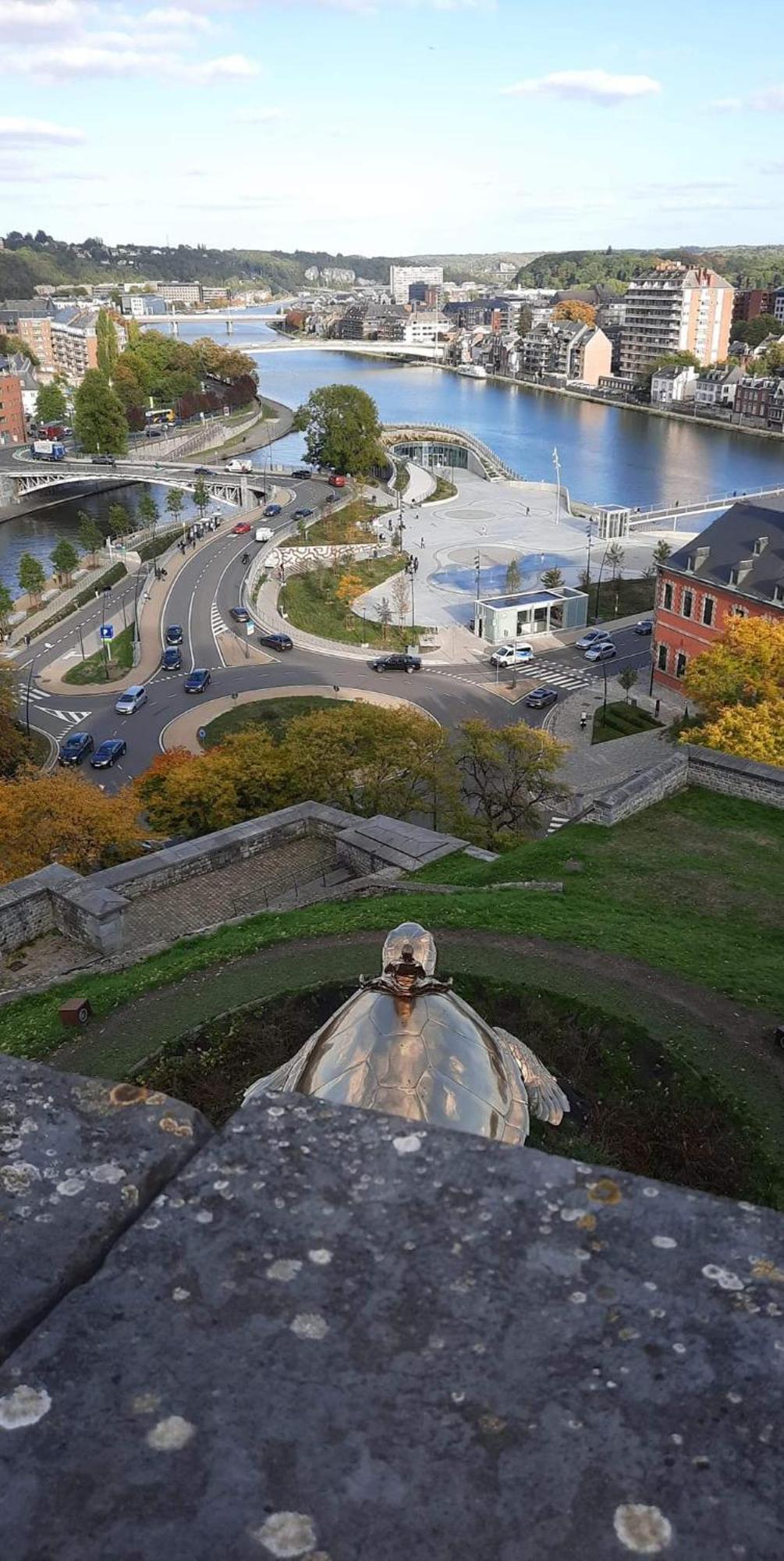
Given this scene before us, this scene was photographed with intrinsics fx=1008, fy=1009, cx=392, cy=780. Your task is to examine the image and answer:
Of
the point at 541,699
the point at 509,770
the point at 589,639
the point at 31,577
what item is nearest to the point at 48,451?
the point at 31,577

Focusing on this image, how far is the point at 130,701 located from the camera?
49781 mm

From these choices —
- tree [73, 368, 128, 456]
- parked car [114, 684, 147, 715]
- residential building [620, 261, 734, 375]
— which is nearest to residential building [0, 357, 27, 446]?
tree [73, 368, 128, 456]

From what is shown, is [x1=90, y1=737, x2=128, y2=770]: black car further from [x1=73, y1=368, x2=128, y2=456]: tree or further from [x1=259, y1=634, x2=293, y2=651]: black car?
[x1=73, y1=368, x2=128, y2=456]: tree

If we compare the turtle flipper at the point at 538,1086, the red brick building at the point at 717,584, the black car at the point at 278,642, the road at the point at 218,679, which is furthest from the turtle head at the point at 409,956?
the black car at the point at 278,642

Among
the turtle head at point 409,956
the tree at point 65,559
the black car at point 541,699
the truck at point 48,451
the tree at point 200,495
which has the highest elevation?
the truck at point 48,451

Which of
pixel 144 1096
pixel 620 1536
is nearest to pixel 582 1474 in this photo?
pixel 620 1536

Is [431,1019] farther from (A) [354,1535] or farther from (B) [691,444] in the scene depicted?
(B) [691,444]

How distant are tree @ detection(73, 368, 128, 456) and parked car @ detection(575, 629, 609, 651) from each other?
66.5 m

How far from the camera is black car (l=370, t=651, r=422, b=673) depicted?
55469 millimetres

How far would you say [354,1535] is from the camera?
2.47 meters

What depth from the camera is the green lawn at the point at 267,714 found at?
45.9 metres

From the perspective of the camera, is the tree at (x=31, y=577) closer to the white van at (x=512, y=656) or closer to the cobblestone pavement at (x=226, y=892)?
the white van at (x=512, y=656)

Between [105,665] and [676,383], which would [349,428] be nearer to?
[105,665]

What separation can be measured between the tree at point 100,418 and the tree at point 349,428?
20.9m
